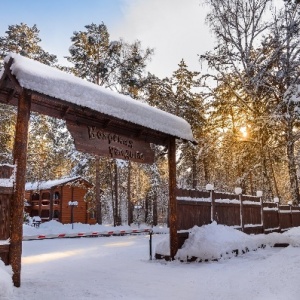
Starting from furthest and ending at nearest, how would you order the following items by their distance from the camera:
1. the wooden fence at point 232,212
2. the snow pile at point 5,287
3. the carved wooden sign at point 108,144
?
the wooden fence at point 232,212
the carved wooden sign at point 108,144
the snow pile at point 5,287

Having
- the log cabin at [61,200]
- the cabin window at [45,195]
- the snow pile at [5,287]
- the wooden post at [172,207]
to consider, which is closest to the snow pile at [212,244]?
the wooden post at [172,207]

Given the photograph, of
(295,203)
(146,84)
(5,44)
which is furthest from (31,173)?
(295,203)

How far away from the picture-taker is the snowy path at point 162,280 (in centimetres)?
554

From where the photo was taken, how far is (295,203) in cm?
1858

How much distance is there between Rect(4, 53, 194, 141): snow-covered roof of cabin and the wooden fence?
266 cm

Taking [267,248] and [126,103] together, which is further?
[267,248]

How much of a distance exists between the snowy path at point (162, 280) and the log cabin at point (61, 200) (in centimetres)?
2332

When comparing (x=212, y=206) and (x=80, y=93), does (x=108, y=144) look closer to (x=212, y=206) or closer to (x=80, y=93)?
(x=80, y=93)

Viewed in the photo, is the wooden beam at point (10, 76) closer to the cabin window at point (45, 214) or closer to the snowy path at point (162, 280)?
the snowy path at point (162, 280)

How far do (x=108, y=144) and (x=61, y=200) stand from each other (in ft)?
88.2

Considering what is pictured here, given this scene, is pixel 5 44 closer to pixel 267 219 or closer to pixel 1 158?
pixel 1 158

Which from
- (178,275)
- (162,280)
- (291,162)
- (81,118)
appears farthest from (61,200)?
(162,280)

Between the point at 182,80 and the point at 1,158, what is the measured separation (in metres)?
17.0

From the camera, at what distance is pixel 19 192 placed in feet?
19.7
